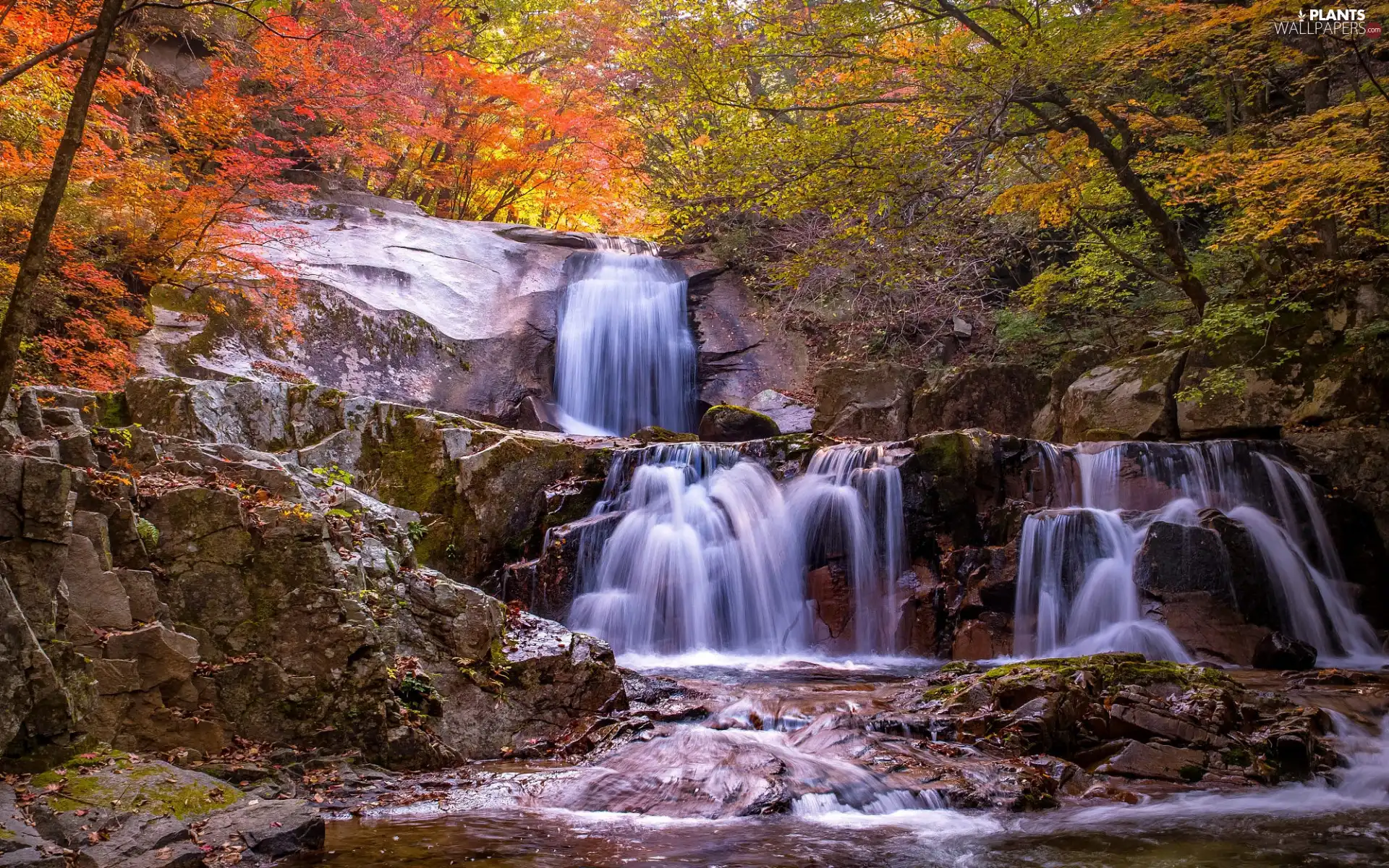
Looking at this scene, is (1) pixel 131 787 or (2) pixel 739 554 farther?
(2) pixel 739 554

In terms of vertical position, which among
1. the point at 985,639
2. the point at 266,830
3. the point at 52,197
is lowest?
the point at 985,639

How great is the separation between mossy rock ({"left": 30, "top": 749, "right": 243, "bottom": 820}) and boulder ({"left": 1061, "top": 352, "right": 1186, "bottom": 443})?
12314mm

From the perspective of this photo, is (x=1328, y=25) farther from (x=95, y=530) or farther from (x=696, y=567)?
(x=95, y=530)

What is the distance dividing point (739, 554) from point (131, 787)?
7.89 metres

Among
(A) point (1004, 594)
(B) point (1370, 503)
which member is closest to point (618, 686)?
(A) point (1004, 594)

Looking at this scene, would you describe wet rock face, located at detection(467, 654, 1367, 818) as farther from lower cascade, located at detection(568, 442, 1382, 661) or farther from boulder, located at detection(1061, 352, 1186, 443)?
boulder, located at detection(1061, 352, 1186, 443)

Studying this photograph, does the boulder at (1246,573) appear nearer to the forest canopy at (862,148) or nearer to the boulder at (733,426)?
the forest canopy at (862,148)

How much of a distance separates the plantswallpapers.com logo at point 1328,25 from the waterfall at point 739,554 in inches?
274

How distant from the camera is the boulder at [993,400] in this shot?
14.9 m

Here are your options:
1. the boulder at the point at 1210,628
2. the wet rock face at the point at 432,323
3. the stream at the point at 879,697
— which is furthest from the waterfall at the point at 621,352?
the boulder at the point at 1210,628

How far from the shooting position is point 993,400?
15.0 m

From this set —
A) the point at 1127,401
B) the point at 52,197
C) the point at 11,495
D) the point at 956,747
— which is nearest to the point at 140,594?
the point at 11,495

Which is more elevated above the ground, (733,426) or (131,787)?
(733,426)

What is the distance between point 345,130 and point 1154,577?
1752 cm
